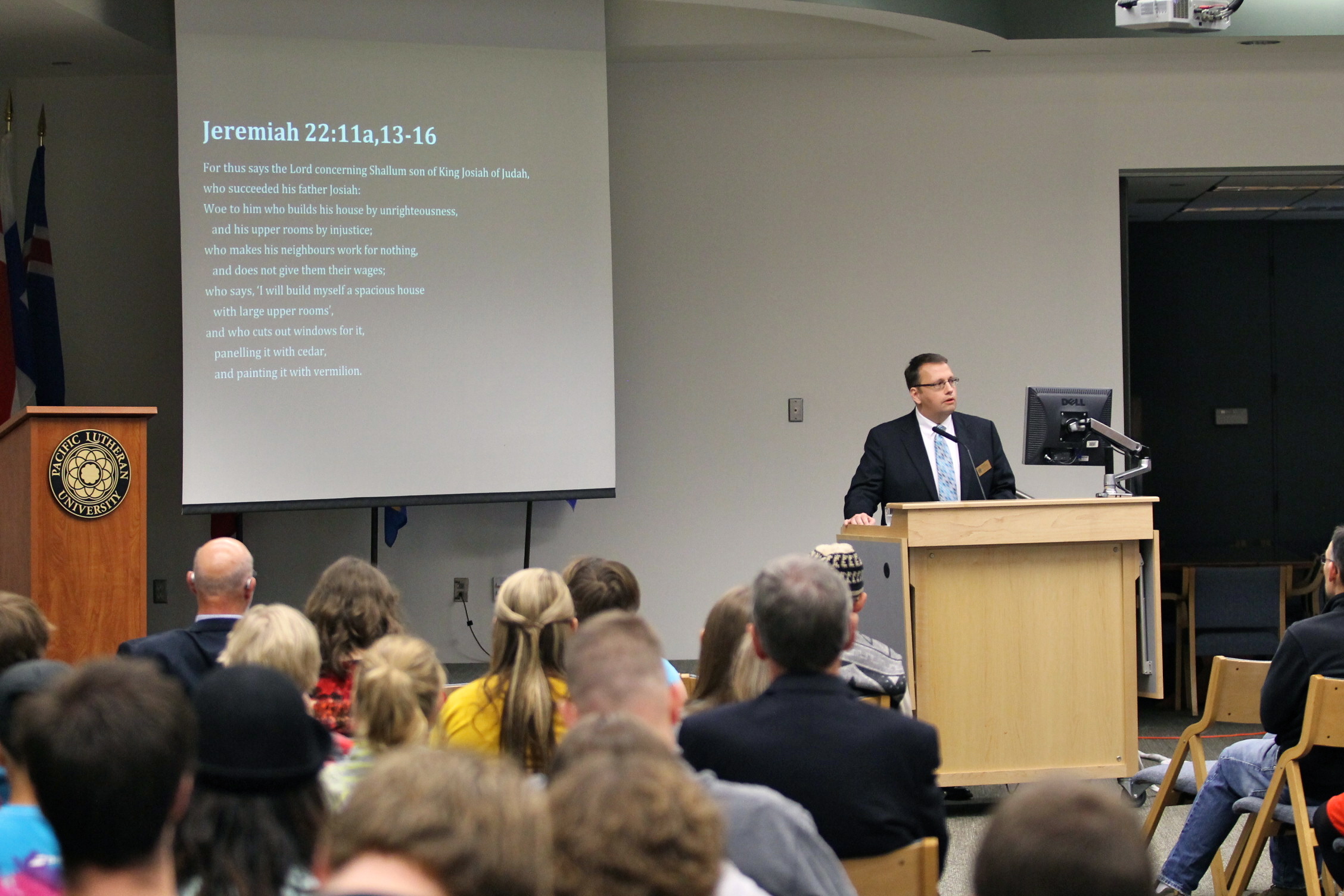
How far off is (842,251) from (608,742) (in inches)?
226

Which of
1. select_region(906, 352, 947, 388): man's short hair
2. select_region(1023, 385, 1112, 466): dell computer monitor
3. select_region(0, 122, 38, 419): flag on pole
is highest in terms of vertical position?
select_region(0, 122, 38, 419): flag on pole

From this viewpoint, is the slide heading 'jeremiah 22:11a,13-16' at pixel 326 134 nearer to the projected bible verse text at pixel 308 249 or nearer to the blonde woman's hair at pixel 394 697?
the projected bible verse text at pixel 308 249

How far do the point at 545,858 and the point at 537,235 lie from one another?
5123 mm

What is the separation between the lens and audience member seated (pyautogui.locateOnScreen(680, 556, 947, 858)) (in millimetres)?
1949

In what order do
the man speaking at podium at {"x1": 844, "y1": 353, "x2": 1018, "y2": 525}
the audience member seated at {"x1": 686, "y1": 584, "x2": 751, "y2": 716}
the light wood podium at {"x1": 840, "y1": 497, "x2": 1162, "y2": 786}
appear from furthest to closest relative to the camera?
1. the man speaking at podium at {"x1": 844, "y1": 353, "x2": 1018, "y2": 525}
2. the light wood podium at {"x1": 840, "y1": 497, "x2": 1162, "y2": 786}
3. the audience member seated at {"x1": 686, "y1": 584, "x2": 751, "y2": 716}

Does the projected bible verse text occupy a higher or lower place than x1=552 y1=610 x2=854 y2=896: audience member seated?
higher

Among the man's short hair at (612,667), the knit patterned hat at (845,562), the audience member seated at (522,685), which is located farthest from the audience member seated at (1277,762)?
the man's short hair at (612,667)

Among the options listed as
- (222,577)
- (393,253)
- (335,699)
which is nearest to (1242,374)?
(393,253)

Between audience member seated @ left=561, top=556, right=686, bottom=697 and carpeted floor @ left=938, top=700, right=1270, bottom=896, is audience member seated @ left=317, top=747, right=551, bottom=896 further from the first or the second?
carpeted floor @ left=938, top=700, right=1270, bottom=896

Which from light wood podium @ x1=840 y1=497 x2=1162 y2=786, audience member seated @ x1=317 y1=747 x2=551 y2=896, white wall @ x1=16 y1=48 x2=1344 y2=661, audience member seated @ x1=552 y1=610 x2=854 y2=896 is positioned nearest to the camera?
audience member seated @ x1=317 y1=747 x2=551 y2=896

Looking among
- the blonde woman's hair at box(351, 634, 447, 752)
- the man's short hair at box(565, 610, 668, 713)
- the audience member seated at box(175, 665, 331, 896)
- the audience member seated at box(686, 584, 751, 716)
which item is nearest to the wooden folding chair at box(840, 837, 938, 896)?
the man's short hair at box(565, 610, 668, 713)

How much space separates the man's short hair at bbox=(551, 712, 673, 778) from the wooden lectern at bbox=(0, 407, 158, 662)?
10.3 feet

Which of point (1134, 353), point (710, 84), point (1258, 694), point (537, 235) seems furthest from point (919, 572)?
point (1134, 353)

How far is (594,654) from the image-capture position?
181cm
